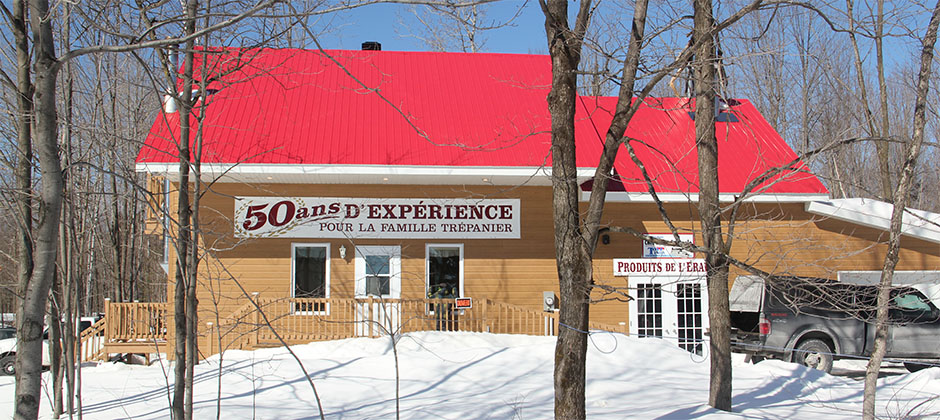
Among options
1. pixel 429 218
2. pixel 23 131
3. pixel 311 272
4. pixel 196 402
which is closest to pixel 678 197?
pixel 429 218

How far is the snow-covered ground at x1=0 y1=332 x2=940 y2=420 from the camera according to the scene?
32.4 feet

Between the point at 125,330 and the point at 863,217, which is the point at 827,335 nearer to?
the point at 863,217

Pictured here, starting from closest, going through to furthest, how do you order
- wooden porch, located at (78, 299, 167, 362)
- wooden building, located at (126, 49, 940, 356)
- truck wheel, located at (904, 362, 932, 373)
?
truck wheel, located at (904, 362, 932, 373) → wooden building, located at (126, 49, 940, 356) → wooden porch, located at (78, 299, 167, 362)

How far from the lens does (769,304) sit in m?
14.1

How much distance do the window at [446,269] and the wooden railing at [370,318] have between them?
55cm

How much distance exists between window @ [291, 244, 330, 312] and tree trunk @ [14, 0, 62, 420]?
11.5 meters

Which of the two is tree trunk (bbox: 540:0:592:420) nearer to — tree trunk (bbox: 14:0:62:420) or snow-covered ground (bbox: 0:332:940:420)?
snow-covered ground (bbox: 0:332:940:420)

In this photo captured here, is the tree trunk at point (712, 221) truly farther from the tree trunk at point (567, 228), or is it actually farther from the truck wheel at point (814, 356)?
the truck wheel at point (814, 356)

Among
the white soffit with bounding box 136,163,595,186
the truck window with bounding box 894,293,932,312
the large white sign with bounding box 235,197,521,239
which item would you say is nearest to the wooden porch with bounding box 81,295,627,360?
the large white sign with bounding box 235,197,521,239

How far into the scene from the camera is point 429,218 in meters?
16.4

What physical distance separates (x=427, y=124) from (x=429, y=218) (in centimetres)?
235

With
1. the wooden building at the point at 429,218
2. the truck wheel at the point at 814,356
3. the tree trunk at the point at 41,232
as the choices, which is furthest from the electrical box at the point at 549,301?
the tree trunk at the point at 41,232

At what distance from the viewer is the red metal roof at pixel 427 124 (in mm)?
15617

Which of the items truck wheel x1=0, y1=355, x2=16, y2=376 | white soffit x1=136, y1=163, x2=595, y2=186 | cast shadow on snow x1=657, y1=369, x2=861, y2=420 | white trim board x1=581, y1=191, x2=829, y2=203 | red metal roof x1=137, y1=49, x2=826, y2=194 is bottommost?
truck wheel x1=0, y1=355, x2=16, y2=376
